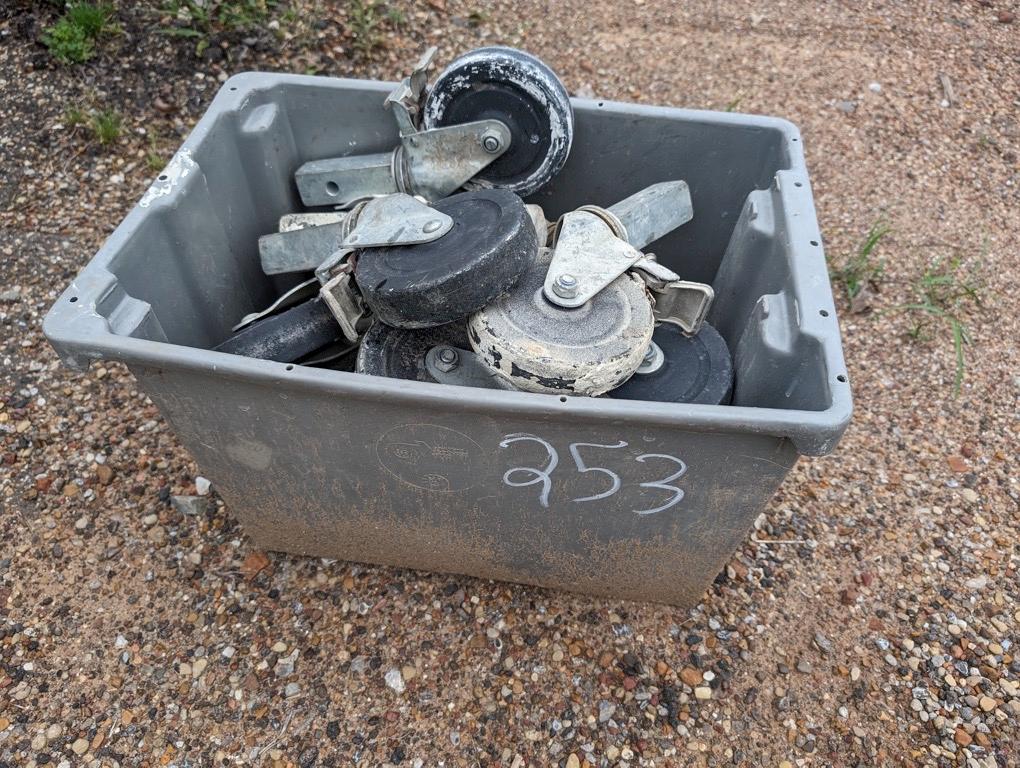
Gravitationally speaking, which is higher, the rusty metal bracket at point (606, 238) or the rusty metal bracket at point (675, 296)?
the rusty metal bracket at point (606, 238)

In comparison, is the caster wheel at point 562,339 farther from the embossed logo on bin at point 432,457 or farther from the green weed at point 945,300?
the green weed at point 945,300

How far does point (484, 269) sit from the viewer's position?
146 cm

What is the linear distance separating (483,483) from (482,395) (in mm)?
319

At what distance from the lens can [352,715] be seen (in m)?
1.76

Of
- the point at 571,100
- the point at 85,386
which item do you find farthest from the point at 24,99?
the point at 571,100

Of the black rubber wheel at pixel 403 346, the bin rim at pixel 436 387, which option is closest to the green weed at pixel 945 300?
the bin rim at pixel 436 387

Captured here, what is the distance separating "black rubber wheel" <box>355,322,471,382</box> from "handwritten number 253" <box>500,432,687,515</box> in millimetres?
351

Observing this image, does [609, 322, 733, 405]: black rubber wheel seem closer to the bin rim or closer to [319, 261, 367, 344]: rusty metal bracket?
the bin rim

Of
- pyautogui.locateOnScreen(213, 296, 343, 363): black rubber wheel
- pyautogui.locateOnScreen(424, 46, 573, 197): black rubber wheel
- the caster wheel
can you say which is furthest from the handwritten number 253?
pyautogui.locateOnScreen(424, 46, 573, 197): black rubber wheel

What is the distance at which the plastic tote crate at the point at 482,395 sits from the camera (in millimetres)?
1299

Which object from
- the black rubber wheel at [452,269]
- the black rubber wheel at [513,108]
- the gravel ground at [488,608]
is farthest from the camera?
the black rubber wheel at [513,108]

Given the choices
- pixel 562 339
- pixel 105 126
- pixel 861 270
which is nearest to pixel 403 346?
pixel 562 339

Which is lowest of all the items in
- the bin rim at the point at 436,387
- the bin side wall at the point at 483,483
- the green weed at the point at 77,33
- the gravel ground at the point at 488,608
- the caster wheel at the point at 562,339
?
the gravel ground at the point at 488,608

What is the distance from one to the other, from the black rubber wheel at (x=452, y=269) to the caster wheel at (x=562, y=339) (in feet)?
0.19
